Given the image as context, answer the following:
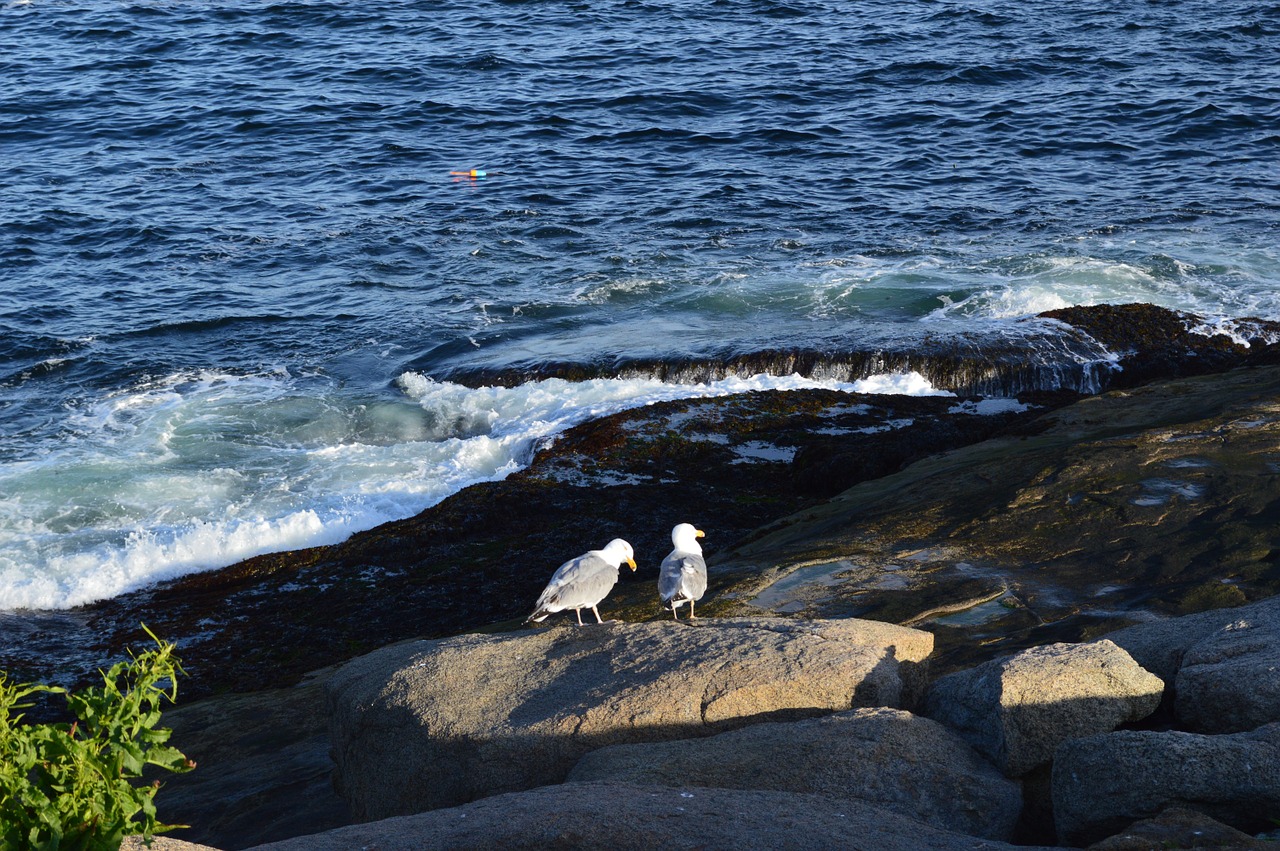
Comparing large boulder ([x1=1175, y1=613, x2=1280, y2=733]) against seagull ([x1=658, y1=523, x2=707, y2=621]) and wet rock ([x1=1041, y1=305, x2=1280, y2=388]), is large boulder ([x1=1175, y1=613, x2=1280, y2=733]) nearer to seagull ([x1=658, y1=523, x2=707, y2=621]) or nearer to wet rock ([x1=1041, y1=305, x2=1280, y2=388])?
seagull ([x1=658, y1=523, x2=707, y2=621])

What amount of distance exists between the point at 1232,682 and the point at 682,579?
3.22m

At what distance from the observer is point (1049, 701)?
220 inches

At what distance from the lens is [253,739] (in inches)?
332

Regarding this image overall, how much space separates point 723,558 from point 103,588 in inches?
240

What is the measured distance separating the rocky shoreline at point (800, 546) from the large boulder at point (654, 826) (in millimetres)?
99

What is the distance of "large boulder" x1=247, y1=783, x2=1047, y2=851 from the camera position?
4.59 metres

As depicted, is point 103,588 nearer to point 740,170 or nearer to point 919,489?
point 919,489

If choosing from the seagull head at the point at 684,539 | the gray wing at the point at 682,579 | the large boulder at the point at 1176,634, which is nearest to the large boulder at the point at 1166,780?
the large boulder at the point at 1176,634

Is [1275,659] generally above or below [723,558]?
above

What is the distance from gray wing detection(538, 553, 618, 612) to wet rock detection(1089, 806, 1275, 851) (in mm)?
3882

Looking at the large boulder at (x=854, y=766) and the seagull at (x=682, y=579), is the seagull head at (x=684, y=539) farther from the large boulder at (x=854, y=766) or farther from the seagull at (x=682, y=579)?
the large boulder at (x=854, y=766)

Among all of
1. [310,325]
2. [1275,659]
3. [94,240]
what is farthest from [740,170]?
[1275,659]

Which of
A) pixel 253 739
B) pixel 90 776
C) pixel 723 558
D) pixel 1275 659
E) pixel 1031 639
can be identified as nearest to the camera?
pixel 90 776

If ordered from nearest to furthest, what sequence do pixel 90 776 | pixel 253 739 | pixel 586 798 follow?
pixel 90 776 → pixel 586 798 → pixel 253 739
